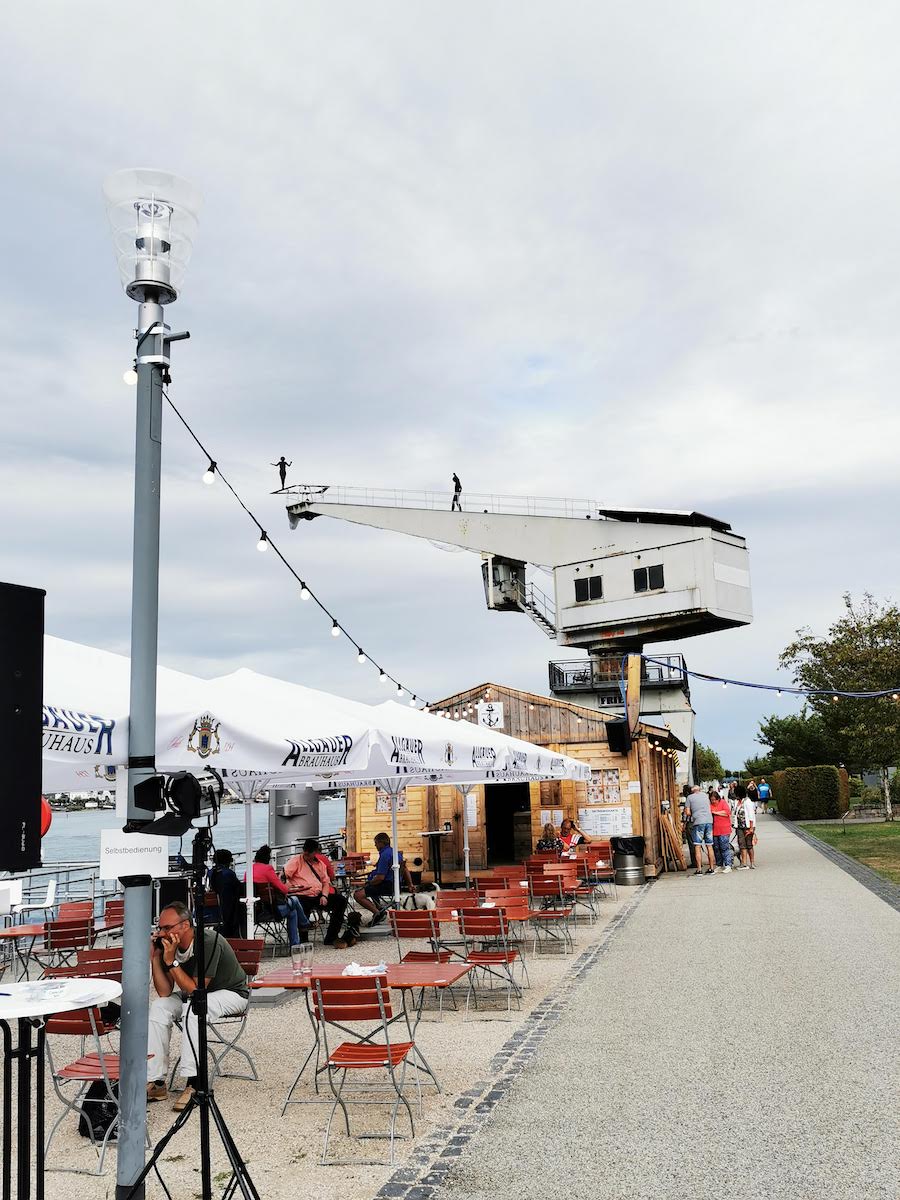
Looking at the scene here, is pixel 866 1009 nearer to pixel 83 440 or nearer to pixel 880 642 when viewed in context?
pixel 83 440

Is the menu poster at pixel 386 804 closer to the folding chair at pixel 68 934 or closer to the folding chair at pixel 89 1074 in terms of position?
the folding chair at pixel 68 934

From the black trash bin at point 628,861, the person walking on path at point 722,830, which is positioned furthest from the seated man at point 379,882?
the person walking on path at point 722,830

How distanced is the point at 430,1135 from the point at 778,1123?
71.1 inches

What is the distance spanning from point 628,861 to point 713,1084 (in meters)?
13.5

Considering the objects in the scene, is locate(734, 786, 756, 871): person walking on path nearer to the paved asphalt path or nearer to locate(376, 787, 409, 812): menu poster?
locate(376, 787, 409, 812): menu poster

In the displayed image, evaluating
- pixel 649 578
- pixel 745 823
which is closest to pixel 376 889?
pixel 745 823

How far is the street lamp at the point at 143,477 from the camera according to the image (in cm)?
399

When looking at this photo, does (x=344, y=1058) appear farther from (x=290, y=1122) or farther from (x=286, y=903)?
(x=286, y=903)

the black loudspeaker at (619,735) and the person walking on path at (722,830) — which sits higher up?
the black loudspeaker at (619,735)

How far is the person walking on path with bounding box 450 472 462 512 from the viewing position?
30.1 meters

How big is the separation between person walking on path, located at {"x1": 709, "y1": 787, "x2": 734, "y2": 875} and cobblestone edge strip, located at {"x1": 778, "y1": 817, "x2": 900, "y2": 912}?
2173 mm

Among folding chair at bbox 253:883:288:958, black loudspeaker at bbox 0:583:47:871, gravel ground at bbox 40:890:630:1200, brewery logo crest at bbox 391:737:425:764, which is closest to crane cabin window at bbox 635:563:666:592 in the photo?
folding chair at bbox 253:883:288:958

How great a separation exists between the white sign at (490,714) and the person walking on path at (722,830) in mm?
4673

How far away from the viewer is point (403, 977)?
6.98 metres
